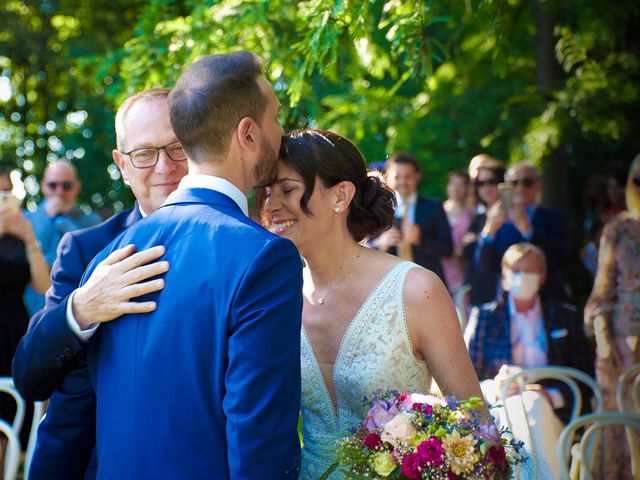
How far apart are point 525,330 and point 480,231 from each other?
6.47ft

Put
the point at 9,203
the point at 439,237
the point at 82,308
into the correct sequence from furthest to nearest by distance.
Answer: the point at 439,237 → the point at 9,203 → the point at 82,308

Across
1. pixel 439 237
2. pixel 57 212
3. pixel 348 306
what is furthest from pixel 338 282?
pixel 57 212

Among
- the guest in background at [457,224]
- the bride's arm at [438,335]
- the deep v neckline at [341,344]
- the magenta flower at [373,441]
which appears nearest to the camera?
the magenta flower at [373,441]

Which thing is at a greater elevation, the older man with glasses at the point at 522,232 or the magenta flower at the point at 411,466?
the older man with glasses at the point at 522,232

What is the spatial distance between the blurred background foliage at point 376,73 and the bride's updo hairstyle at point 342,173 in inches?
20.2

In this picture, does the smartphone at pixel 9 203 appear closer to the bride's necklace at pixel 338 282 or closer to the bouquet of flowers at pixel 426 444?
the bride's necklace at pixel 338 282

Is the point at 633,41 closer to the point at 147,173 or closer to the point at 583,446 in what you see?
the point at 583,446

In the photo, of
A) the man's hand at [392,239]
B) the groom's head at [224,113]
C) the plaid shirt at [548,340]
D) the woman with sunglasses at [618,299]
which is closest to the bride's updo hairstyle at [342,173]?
the groom's head at [224,113]

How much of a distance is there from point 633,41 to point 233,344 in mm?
9530

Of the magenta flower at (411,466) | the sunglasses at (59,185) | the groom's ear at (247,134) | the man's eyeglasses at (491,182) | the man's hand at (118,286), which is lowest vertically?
the magenta flower at (411,466)

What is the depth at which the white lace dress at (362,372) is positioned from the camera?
10.2 ft

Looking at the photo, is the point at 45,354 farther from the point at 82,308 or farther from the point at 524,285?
the point at 524,285

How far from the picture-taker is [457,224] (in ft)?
27.0

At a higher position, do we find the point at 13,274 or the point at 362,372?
the point at 13,274
